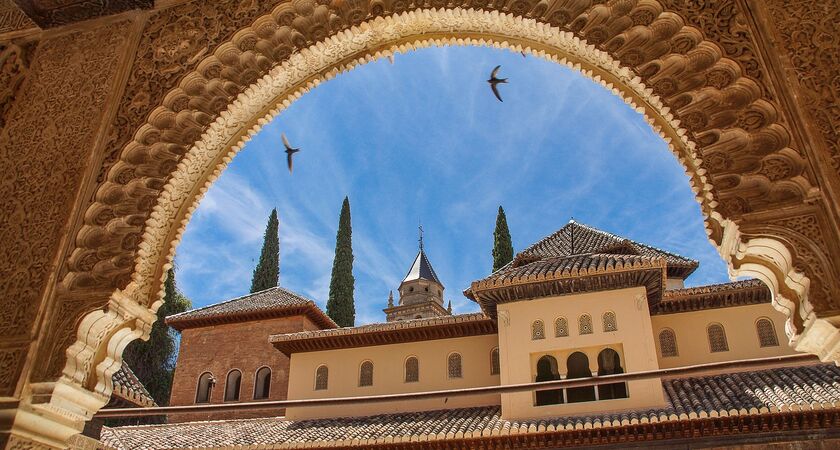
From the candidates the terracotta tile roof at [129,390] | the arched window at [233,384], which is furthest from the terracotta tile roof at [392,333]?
the terracotta tile roof at [129,390]

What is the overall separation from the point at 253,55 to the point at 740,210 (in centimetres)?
245

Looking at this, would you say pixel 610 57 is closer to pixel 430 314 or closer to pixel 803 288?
pixel 803 288

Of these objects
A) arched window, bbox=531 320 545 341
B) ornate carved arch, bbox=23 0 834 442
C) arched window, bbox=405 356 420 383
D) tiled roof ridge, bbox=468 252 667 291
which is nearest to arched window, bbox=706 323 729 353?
tiled roof ridge, bbox=468 252 667 291

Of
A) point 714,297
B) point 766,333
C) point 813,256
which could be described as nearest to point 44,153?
point 813,256

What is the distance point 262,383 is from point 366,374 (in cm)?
428

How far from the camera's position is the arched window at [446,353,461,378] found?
13117 millimetres

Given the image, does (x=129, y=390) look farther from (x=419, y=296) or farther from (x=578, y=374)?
(x=419, y=296)

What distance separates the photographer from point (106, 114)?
343 cm

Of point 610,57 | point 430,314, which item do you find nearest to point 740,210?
point 610,57

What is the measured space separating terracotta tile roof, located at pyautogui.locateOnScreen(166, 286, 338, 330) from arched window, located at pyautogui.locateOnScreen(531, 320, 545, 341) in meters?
7.05

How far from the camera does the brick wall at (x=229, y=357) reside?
16.8 metres

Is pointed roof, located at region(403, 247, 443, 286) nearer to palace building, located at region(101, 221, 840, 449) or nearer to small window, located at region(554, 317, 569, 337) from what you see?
palace building, located at region(101, 221, 840, 449)

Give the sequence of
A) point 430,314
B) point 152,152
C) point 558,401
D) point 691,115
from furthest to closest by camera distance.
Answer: point 430,314 → point 558,401 → point 152,152 → point 691,115

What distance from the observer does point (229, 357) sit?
56.9ft
